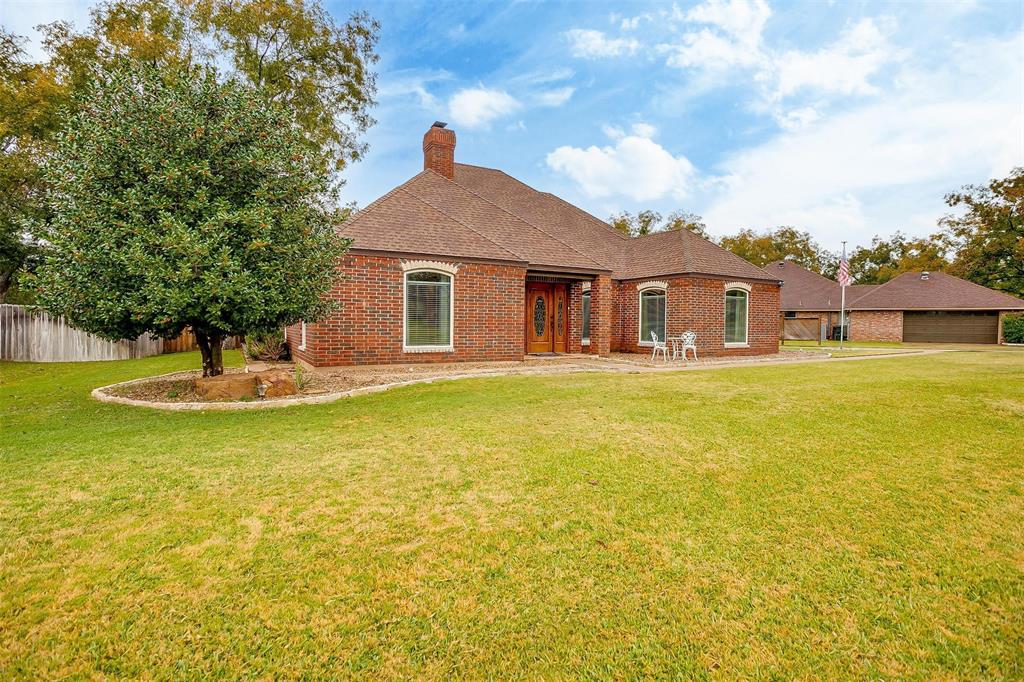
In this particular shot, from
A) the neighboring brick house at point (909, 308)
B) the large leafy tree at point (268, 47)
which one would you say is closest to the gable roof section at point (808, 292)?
the neighboring brick house at point (909, 308)

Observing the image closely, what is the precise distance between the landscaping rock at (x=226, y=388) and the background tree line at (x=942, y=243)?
4075 cm

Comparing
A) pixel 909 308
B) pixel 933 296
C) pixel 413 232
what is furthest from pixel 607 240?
pixel 933 296

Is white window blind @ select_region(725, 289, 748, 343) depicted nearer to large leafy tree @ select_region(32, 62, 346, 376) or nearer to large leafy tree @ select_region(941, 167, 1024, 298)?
large leafy tree @ select_region(32, 62, 346, 376)

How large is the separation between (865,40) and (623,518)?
55.0ft

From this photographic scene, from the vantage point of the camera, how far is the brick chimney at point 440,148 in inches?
678

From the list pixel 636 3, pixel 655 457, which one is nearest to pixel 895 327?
pixel 636 3

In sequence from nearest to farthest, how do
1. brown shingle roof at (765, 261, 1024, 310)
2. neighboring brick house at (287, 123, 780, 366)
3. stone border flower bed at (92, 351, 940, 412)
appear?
stone border flower bed at (92, 351, 940, 412) → neighboring brick house at (287, 123, 780, 366) → brown shingle roof at (765, 261, 1024, 310)

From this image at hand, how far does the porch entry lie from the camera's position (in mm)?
16156

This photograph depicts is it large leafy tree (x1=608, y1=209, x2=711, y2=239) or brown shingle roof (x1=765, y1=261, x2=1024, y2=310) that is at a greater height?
large leafy tree (x1=608, y1=209, x2=711, y2=239)

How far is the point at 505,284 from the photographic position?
1359cm

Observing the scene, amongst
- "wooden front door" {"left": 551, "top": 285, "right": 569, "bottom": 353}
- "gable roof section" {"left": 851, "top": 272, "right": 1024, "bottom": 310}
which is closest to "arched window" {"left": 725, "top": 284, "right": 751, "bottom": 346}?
"wooden front door" {"left": 551, "top": 285, "right": 569, "bottom": 353}

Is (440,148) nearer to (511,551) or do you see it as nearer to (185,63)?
(185,63)

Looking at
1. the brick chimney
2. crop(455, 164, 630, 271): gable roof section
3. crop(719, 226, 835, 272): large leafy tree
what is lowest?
crop(455, 164, 630, 271): gable roof section

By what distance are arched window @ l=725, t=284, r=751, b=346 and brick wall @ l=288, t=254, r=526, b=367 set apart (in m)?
8.56
